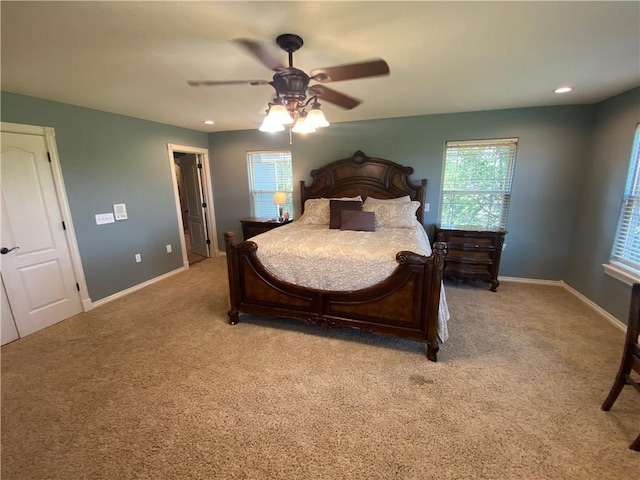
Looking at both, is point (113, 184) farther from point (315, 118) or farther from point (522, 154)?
point (522, 154)

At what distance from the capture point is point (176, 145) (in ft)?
14.3

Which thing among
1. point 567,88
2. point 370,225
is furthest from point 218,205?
point 567,88

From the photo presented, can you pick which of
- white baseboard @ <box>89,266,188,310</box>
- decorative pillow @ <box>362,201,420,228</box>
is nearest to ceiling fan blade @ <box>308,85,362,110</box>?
decorative pillow @ <box>362,201,420,228</box>

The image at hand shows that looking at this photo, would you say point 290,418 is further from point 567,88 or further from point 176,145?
point 176,145


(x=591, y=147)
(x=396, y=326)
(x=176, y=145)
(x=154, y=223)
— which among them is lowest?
(x=396, y=326)

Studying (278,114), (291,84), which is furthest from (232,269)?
(291,84)

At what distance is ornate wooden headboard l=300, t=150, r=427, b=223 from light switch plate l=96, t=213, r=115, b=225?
111 inches

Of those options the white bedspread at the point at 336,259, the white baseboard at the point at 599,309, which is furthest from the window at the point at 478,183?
the white bedspread at the point at 336,259

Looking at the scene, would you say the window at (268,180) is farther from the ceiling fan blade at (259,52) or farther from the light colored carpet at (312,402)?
the ceiling fan blade at (259,52)

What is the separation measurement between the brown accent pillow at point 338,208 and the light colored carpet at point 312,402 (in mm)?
1460

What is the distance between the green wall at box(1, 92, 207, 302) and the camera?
2979mm

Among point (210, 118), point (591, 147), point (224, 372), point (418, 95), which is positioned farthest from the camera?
point (210, 118)

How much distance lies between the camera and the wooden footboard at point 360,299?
2.20 m

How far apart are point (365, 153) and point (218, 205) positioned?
117 inches
